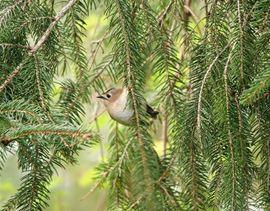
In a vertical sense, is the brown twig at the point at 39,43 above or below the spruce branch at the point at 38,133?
above

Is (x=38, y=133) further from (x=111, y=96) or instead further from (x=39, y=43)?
(x=111, y=96)

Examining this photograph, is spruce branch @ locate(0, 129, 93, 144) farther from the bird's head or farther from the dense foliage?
the bird's head

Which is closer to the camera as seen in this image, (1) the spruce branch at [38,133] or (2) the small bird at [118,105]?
(1) the spruce branch at [38,133]

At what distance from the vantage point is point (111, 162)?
1864mm

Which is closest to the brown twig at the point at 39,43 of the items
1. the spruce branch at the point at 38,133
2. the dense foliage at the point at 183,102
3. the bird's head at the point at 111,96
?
the dense foliage at the point at 183,102

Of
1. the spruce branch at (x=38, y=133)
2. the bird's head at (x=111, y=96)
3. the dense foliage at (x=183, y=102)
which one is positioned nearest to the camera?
the spruce branch at (x=38, y=133)

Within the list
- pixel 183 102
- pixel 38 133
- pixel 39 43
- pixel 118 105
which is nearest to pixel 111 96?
pixel 118 105

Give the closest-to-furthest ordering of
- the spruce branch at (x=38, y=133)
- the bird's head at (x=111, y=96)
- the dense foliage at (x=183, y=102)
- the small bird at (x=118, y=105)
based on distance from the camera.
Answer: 1. the spruce branch at (x=38, y=133)
2. the dense foliage at (x=183, y=102)
3. the small bird at (x=118, y=105)
4. the bird's head at (x=111, y=96)

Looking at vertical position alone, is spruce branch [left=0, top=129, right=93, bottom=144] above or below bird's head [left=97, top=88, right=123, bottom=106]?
below

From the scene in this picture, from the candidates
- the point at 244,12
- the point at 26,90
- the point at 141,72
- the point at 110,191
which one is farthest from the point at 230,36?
the point at 110,191

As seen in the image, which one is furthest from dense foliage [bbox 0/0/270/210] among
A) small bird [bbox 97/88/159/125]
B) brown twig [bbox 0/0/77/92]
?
small bird [bbox 97/88/159/125]

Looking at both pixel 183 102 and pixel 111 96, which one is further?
pixel 111 96

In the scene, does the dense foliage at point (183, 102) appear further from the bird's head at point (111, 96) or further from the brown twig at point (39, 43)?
the bird's head at point (111, 96)

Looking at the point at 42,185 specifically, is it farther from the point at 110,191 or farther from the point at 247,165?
the point at 110,191
